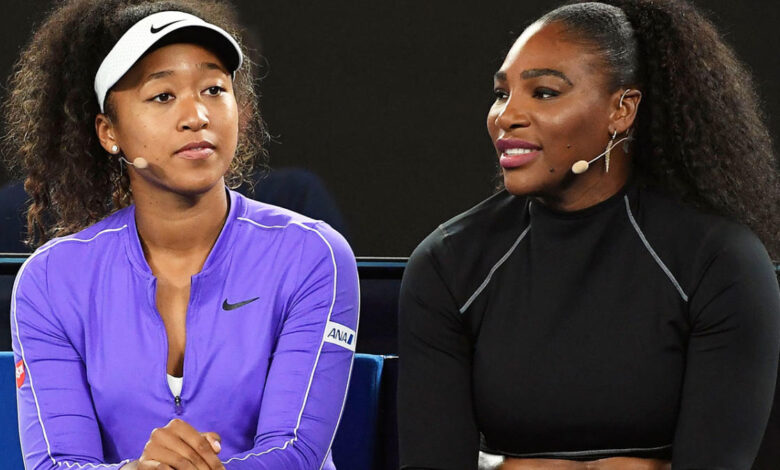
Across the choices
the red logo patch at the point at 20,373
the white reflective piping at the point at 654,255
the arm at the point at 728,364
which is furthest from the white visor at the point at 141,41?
the arm at the point at 728,364

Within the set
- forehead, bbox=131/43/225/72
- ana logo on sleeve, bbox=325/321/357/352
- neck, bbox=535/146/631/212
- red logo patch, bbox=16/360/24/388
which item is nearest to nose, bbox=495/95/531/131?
neck, bbox=535/146/631/212

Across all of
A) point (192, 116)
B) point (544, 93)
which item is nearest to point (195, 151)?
point (192, 116)

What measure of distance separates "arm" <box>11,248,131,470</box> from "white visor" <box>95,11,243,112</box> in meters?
0.35

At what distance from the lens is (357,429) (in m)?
2.15

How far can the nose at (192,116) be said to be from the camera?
6.33 feet

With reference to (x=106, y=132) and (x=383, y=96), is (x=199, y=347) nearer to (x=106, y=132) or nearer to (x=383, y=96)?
(x=106, y=132)

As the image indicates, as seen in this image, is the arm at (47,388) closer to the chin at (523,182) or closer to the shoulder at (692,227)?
the chin at (523,182)

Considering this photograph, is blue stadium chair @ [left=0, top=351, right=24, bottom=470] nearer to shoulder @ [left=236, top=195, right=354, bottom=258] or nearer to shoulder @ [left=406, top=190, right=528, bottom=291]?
shoulder @ [left=236, top=195, right=354, bottom=258]

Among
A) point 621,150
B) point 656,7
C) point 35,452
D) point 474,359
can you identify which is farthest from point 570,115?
point 35,452

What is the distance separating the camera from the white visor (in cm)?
194

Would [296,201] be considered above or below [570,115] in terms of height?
below

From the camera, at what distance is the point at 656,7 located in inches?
72.9

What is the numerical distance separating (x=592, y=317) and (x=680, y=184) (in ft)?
0.92

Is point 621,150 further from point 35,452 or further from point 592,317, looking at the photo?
point 35,452
